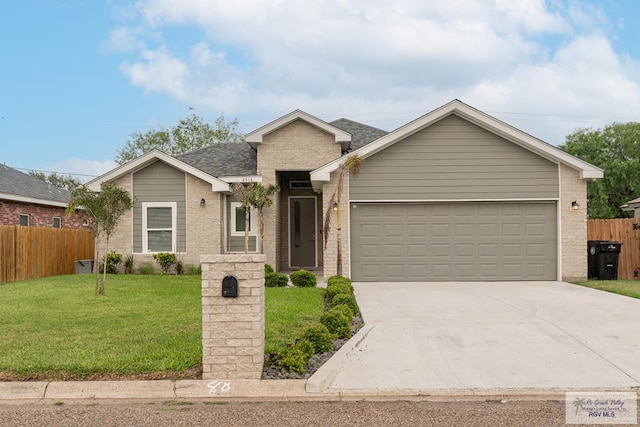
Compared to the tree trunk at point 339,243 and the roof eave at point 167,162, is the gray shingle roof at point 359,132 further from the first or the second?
the tree trunk at point 339,243

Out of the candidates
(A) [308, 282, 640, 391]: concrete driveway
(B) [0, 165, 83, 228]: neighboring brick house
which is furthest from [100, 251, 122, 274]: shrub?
(A) [308, 282, 640, 391]: concrete driveway

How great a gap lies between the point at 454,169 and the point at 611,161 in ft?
126

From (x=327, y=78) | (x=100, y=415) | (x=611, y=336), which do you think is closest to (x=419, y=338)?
(x=611, y=336)

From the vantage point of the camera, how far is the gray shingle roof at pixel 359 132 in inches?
789

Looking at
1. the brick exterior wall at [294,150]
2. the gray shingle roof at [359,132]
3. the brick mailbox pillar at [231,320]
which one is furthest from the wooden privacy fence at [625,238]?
the brick mailbox pillar at [231,320]

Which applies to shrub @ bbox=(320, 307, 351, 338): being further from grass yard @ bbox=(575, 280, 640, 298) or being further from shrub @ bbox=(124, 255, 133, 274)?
shrub @ bbox=(124, 255, 133, 274)

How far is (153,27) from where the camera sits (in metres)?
14.6

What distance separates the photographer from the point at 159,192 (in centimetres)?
1708

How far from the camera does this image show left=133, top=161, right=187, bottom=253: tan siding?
17031 millimetres

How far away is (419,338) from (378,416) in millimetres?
2967

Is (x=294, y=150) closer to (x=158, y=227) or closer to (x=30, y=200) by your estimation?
(x=158, y=227)

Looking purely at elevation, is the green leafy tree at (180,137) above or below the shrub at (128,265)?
above

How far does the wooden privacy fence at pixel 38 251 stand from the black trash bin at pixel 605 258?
662 inches

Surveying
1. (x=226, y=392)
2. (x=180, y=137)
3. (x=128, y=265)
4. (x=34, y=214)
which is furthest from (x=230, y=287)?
(x=180, y=137)
